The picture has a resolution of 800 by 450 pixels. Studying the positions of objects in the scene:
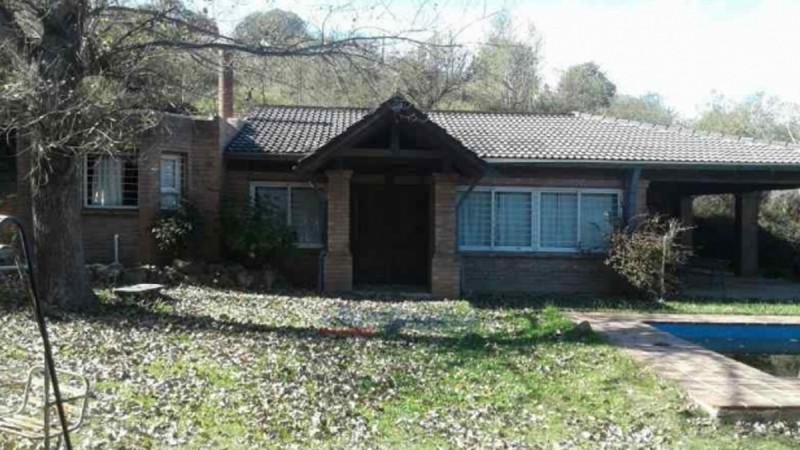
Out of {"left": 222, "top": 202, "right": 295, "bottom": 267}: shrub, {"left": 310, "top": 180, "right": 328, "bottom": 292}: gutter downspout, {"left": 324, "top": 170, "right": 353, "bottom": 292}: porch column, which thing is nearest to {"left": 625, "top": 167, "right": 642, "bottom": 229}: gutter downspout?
{"left": 324, "top": 170, "right": 353, "bottom": 292}: porch column

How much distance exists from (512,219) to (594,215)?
184cm

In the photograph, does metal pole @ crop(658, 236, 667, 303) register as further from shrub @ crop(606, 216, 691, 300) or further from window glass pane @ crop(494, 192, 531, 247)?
window glass pane @ crop(494, 192, 531, 247)

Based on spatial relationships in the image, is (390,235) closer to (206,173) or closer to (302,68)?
(206,173)

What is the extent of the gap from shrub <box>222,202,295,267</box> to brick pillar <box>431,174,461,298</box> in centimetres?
312

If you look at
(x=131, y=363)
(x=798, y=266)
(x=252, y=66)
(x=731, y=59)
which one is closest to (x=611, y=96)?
(x=731, y=59)

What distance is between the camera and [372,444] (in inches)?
238

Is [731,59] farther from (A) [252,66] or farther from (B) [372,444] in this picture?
(B) [372,444]

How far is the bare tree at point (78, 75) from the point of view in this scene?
31.7 ft

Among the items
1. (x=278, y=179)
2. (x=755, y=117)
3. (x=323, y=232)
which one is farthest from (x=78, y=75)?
(x=755, y=117)

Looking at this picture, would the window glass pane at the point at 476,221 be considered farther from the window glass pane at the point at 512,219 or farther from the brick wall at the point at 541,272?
the brick wall at the point at 541,272

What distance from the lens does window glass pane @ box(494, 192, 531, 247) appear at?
17781mm

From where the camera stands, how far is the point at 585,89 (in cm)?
4491

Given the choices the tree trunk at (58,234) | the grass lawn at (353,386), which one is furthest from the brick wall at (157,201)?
the tree trunk at (58,234)

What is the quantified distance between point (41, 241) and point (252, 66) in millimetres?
3988
